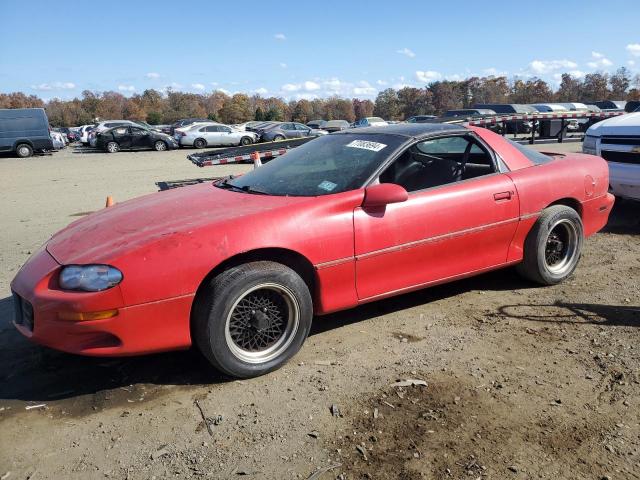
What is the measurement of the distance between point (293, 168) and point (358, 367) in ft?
5.55

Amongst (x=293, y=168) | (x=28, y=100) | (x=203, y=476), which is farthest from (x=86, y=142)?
(x=28, y=100)

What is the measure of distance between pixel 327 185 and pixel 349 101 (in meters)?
92.8

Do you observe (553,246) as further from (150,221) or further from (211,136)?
(211,136)

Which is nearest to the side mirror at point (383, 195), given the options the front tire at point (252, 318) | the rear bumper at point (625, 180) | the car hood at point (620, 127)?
the front tire at point (252, 318)

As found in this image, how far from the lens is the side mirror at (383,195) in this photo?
341cm

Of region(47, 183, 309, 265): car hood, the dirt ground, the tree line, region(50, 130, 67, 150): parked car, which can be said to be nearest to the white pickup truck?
the dirt ground

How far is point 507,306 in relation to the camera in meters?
4.12

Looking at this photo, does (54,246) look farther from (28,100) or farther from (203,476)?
(28,100)

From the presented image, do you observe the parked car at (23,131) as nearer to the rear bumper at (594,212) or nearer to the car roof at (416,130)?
the car roof at (416,130)

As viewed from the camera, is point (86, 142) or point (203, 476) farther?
point (86, 142)

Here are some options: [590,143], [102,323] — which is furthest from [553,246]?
[102,323]

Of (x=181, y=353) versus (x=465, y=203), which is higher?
(x=465, y=203)

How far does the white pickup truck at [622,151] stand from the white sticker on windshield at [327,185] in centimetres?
458

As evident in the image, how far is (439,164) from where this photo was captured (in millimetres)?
4176
